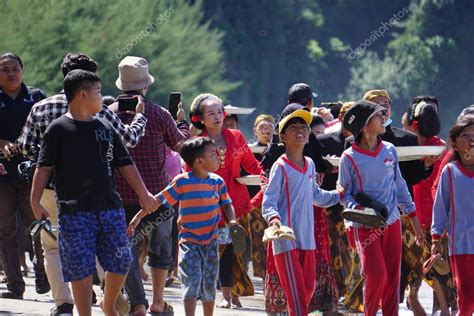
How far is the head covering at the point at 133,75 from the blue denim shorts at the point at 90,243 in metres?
2.17

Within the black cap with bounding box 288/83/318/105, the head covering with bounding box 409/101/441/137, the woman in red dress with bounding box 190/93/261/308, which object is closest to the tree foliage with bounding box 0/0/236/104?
the black cap with bounding box 288/83/318/105

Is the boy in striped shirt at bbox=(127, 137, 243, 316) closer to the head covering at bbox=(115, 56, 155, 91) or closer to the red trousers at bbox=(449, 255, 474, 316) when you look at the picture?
the head covering at bbox=(115, 56, 155, 91)

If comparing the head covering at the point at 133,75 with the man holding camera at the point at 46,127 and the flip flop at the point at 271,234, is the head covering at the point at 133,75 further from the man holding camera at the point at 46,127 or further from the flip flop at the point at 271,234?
the flip flop at the point at 271,234

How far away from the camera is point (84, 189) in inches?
367

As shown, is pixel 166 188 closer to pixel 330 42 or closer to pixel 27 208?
pixel 27 208

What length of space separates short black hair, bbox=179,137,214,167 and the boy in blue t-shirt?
1.13 meters

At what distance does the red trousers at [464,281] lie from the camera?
381 inches

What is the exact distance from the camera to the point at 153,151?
1127 cm

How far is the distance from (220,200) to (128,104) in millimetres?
1160

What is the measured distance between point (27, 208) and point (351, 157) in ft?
10.5

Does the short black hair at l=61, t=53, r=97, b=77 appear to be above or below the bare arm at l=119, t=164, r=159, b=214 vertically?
above

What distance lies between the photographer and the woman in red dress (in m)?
12.0

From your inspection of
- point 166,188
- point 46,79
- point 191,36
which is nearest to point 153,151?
point 166,188

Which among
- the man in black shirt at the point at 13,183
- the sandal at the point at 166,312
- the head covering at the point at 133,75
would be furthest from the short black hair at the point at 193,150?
the man in black shirt at the point at 13,183
